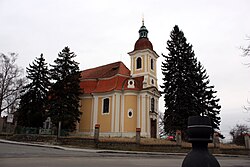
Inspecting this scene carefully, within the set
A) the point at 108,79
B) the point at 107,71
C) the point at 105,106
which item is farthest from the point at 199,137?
the point at 107,71

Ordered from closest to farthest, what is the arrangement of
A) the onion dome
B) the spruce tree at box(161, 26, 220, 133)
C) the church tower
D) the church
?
1. the spruce tree at box(161, 26, 220, 133)
2. the church
3. the church tower
4. the onion dome

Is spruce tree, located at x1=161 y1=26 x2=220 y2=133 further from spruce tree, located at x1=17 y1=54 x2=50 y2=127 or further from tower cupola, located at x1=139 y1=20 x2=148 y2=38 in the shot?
spruce tree, located at x1=17 y1=54 x2=50 y2=127

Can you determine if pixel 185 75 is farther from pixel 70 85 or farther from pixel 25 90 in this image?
pixel 25 90

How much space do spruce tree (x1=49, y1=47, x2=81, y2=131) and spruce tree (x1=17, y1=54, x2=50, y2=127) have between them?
160cm

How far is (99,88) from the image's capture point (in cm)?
3703

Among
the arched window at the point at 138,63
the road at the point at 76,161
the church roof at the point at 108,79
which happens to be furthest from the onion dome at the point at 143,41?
the road at the point at 76,161

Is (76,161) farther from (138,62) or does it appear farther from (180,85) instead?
(138,62)

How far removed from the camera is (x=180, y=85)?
27906mm

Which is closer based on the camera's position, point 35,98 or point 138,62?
point 35,98

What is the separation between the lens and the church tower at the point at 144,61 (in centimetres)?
3553

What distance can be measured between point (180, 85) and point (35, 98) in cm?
1866

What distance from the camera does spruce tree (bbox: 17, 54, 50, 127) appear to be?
1256 inches

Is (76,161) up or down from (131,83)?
down

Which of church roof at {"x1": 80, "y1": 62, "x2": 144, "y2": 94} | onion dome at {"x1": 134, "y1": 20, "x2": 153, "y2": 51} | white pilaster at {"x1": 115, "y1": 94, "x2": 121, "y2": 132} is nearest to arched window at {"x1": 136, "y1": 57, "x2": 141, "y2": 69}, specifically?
onion dome at {"x1": 134, "y1": 20, "x2": 153, "y2": 51}
